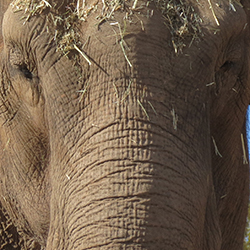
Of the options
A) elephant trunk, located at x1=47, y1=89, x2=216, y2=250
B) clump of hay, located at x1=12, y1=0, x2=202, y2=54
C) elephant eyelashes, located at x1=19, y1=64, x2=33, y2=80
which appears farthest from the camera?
elephant eyelashes, located at x1=19, y1=64, x2=33, y2=80

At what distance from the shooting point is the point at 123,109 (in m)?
3.88

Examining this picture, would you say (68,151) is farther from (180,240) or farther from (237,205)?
(237,205)

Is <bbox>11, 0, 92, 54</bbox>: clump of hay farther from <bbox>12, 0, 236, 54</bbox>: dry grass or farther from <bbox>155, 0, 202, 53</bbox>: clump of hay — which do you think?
<bbox>155, 0, 202, 53</bbox>: clump of hay

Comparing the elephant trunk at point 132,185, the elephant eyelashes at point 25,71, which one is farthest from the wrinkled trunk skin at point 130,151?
the elephant eyelashes at point 25,71

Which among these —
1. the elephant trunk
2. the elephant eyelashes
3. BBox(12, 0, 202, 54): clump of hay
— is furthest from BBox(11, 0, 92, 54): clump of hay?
the elephant trunk

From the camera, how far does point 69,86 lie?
4074 millimetres

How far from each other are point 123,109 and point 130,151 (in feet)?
0.68

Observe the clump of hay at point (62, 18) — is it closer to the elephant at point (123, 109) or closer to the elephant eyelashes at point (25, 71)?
the elephant at point (123, 109)

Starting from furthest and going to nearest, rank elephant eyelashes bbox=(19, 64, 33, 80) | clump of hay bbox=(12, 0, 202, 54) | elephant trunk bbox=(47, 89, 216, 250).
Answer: elephant eyelashes bbox=(19, 64, 33, 80)
clump of hay bbox=(12, 0, 202, 54)
elephant trunk bbox=(47, 89, 216, 250)

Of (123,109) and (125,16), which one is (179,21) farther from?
(123,109)

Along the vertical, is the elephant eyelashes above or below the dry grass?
below

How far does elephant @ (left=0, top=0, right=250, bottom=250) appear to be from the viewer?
377cm

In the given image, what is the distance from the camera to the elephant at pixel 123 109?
3773 millimetres

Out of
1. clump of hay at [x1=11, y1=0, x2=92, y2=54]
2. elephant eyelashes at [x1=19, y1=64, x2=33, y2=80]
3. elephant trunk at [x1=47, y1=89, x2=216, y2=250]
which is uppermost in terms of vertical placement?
clump of hay at [x1=11, y1=0, x2=92, y2=54]
